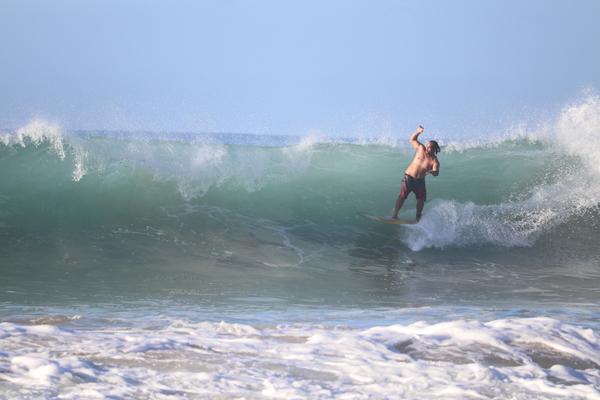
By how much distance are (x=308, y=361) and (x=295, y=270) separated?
5.26m

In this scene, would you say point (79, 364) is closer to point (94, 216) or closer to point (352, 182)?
point (94, 216)

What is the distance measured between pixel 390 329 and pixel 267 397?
1.87m

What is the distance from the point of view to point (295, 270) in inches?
400

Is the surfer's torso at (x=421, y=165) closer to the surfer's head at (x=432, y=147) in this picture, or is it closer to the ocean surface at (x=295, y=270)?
the surfer's head at (x=432, y=147)

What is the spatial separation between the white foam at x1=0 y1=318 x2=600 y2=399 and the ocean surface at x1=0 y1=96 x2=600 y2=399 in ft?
0.07

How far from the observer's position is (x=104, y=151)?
15.3 m

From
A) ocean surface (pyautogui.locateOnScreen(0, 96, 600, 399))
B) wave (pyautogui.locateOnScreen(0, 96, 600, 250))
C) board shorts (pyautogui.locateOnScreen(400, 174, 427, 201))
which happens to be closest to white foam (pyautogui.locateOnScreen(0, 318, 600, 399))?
ocean surface (pyautogui.locateOnScreen(0, 96, 600, 399))

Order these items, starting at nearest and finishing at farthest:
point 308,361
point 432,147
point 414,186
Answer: point 308,361, point 432,147, point 414,186

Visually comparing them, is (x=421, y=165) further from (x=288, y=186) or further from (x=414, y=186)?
(x=288, y=186)

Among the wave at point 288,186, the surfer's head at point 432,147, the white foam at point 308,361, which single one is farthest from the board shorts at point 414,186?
the white foam at point 308,361

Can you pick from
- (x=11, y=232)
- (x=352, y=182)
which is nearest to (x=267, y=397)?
(x=11, y=232)

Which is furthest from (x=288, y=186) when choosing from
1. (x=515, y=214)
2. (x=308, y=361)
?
(x=308, y=361)

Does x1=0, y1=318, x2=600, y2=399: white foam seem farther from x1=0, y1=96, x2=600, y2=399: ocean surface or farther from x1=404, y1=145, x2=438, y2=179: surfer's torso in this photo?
x1=404, y1=145, x2=438, y2=179: surfer's torso

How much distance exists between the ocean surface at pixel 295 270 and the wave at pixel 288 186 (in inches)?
2.1
